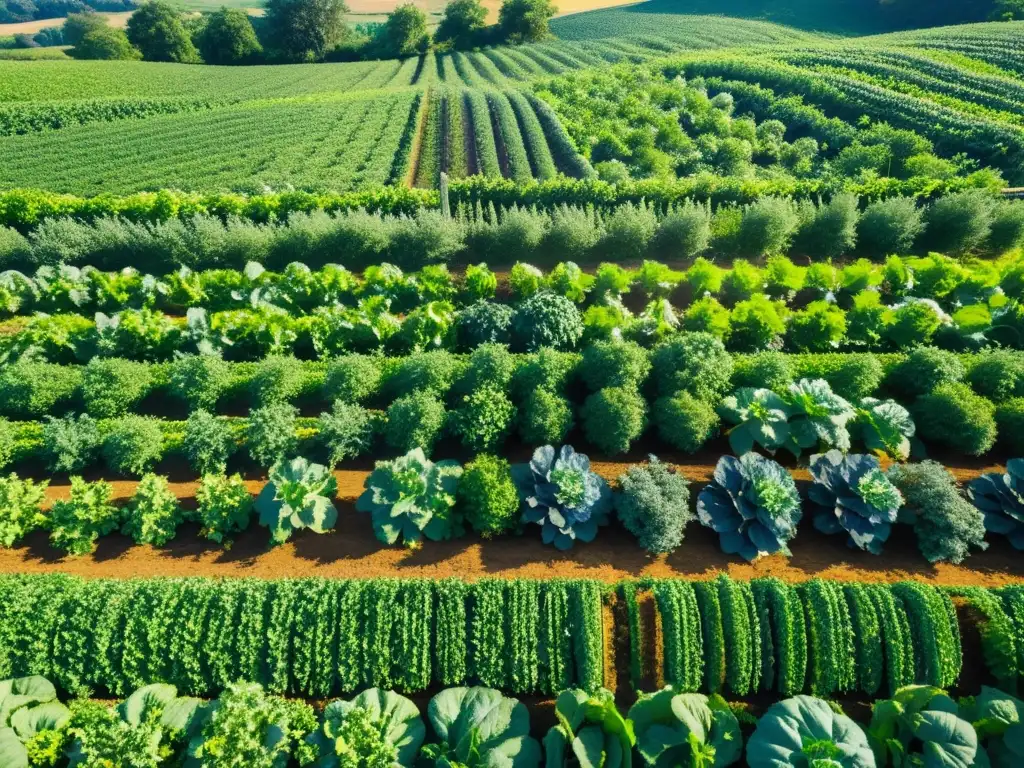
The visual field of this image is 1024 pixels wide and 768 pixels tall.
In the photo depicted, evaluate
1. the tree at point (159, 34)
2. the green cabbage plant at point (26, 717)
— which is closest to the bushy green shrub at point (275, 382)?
the green cabbage plant at point (26, 717)

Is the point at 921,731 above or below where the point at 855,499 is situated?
below

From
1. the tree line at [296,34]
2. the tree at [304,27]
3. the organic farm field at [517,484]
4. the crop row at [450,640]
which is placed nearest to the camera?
the organic farm field at [517,484]

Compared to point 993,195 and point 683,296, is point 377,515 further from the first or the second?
point 993,195

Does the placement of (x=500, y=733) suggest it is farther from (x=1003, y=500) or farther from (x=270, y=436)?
→ (x=1003, y=500)

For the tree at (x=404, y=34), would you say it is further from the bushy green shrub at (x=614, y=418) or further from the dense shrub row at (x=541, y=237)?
the bushy green shrub at (x=614, y=418)

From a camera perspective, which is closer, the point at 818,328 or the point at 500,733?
the point at 500,733

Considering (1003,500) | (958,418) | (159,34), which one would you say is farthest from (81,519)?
(159,34)

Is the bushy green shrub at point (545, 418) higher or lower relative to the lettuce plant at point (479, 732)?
higher
